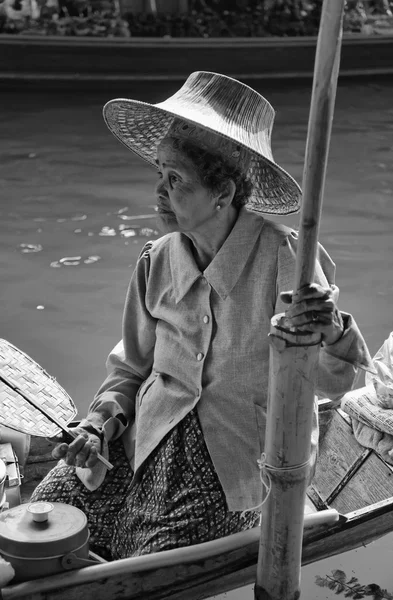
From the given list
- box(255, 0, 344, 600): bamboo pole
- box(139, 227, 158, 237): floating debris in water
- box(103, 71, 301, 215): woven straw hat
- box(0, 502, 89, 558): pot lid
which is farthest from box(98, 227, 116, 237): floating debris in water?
box(255, 0, 344, 600): bamboo pole

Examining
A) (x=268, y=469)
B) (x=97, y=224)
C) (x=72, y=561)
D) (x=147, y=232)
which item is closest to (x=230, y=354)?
(x=268, y=469)

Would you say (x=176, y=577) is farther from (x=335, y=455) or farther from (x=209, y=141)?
(x=335, y=455)

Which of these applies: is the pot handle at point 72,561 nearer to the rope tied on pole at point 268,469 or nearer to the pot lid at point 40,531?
the pot lid at point 40,531

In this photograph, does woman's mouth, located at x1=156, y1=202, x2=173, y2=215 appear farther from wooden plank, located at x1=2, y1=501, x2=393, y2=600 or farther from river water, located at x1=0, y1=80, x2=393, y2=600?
river water, located at x1=0, y1=80, x2=393, y2=600

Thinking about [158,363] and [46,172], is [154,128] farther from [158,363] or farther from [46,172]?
[46,172]

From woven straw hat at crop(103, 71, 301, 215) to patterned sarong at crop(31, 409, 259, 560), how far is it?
0.54m

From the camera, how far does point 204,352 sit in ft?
6.14

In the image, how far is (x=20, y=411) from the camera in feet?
6.31

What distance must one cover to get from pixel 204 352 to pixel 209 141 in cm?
44

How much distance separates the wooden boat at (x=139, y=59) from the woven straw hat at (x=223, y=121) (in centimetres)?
855

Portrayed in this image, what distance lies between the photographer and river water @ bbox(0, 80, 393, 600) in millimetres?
4738

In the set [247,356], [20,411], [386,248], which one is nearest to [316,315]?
[247,356]

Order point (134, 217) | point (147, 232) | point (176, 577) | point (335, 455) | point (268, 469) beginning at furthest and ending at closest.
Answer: point (134, 217) → point (147, 232) → point (335, 455) → point (176, 577) → point (268, 469)

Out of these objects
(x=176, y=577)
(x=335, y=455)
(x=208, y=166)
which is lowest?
(x=335, y=455)
